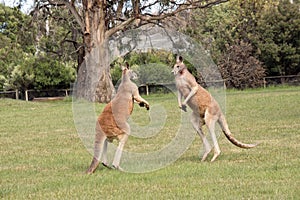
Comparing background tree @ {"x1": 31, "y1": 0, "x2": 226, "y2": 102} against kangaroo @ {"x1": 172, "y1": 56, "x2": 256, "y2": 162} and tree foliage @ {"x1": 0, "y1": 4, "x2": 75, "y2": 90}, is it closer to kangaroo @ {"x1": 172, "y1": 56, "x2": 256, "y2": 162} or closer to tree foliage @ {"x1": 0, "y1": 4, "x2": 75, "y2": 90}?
tree foliage @ {"x1": 0, "y1": 4, "x2": 75, "y2": 90}

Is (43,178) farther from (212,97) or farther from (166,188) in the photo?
(212,97)

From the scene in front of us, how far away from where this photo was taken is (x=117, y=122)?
10086mm

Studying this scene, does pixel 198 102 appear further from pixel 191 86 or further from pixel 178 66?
pixel 178 66

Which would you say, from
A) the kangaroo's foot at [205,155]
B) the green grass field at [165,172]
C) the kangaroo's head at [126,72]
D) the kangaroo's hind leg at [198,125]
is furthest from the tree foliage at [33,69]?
the kangaroo's head at [126,72]

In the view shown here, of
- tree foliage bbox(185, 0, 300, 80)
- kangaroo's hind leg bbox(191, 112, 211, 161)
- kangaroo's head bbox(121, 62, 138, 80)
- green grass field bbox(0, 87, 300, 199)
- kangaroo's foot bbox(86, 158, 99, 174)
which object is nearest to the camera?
green grass field bbox(0, 87, 300, 199)

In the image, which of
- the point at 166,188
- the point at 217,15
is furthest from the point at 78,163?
the point at 217,15

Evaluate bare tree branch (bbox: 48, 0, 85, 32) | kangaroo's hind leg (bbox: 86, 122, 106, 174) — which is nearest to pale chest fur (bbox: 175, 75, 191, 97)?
kangaroo's hind leg (bbox: 86, 122, 106, 174)

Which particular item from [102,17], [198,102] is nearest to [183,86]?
[198,102]

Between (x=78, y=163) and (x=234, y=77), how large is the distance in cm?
3386

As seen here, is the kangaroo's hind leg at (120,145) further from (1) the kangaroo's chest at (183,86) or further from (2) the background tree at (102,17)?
(2) the background tree at (102,17)

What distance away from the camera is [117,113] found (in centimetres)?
1018

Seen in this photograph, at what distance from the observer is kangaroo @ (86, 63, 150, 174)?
10047mm

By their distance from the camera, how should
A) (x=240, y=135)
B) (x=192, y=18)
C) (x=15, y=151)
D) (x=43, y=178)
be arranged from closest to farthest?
(x=43, y=178), (x=15, y=151), (x=240, y=135), (x=192, y=18)

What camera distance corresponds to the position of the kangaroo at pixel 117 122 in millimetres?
10047
